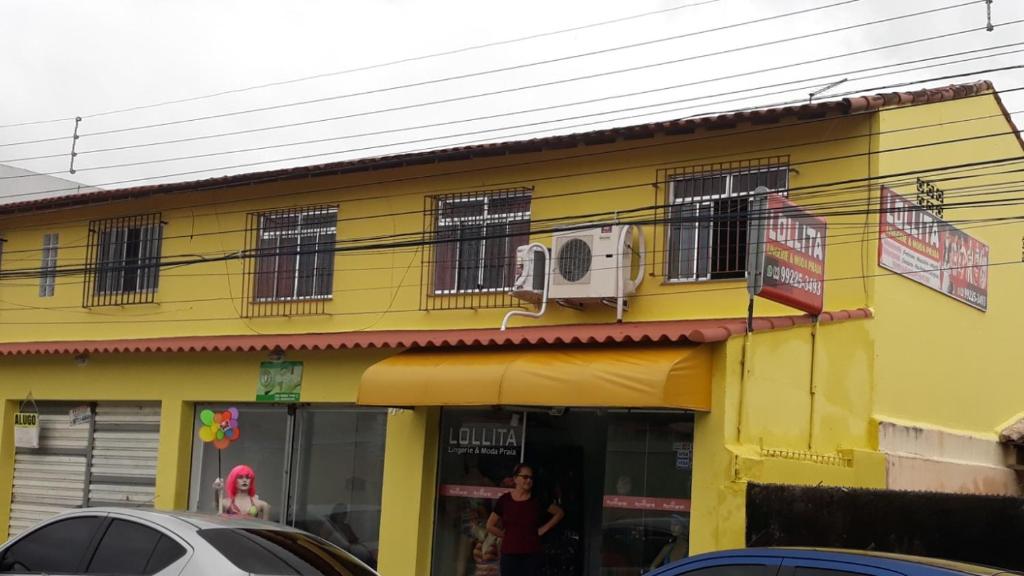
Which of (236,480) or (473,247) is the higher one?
(473,247)

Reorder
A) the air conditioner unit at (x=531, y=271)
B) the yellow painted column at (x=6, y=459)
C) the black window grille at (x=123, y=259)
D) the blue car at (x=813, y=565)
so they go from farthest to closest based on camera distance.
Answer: the yellow painted column at (x=6, y=459) < the black window grille at (x=123, y=259) < the air conditioner unit at (x=531, y=271) < the blue car at (x=813, y=565)

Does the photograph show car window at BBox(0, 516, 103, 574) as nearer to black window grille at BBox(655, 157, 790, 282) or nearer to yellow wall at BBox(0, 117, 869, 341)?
yellow wall at BBox(0, 117, 869, 341)

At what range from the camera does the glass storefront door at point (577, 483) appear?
1241 centimetres

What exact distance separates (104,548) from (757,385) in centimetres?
623

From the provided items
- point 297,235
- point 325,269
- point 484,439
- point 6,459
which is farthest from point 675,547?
point 6,459

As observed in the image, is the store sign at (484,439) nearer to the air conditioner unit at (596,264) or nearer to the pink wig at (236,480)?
the air conditioner unit at (596,264)

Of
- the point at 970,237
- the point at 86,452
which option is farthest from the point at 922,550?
the point at 86,452

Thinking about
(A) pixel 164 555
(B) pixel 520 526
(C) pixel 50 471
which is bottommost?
(C) pixel 50 471

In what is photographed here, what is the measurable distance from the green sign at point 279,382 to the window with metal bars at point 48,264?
5.61m

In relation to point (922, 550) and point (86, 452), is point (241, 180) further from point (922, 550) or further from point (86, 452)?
point (922, 550)

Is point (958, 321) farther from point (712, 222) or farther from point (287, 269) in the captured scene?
point (287, 269)

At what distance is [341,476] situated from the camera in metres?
15.5

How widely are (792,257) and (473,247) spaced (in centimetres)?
519

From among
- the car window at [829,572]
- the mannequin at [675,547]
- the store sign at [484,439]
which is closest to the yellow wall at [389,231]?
the store sign at [484,439]
